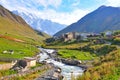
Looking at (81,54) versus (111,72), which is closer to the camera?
(111,72)

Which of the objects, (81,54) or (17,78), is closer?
(17,78)

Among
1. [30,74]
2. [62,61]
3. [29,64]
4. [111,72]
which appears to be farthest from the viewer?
[62,61]

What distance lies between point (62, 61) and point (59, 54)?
52.9 ft

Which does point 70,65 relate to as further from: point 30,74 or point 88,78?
point 88,78

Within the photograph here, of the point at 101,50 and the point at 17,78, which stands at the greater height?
the point at 101,50

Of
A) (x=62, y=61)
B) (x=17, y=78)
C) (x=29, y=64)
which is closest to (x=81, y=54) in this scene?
(x=62, y=61)

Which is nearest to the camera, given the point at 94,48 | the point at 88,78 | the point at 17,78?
the point at 88,78

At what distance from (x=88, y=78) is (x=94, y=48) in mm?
101355

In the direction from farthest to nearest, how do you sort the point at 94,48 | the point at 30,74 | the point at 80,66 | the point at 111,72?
the point at 94,48, the point at 80,66, the point at 30,74, the point at 111,72

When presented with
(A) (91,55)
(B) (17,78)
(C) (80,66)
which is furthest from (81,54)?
(B) (17,78)

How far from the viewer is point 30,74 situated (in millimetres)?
76750

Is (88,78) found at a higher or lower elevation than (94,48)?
lower

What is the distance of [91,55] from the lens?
128m

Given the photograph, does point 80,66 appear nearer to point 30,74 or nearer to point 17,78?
point 30,74
